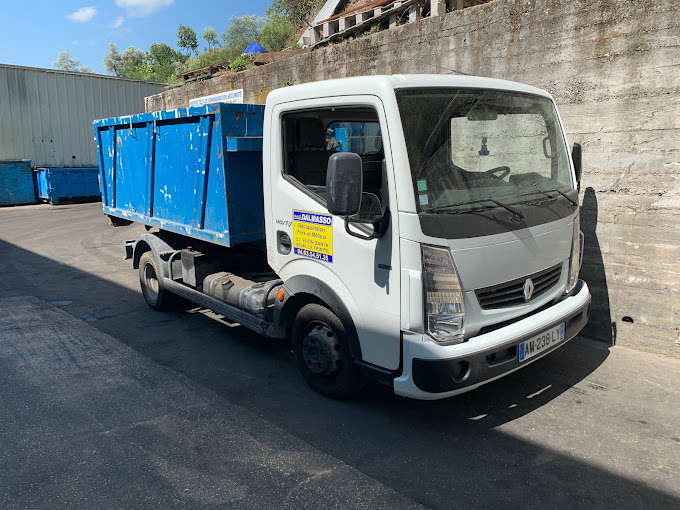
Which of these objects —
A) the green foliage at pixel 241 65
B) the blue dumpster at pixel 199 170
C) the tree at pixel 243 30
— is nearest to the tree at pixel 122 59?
the tree at pixel 243 30

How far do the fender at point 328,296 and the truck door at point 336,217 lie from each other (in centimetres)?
3

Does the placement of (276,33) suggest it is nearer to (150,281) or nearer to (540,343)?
(150,281)

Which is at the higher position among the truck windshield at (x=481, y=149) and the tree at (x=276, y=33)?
the tree at (x=276, y=33)

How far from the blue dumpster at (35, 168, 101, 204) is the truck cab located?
18774 mm

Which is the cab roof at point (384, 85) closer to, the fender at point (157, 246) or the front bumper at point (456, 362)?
the front bumper at point (456, 362)

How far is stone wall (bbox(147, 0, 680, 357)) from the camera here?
14.9 ft

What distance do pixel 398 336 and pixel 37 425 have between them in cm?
259

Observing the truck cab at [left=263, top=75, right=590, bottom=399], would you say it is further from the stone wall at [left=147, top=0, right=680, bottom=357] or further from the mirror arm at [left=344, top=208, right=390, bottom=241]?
the stone wall at [left=147, top=0, right=680, bottom=357]

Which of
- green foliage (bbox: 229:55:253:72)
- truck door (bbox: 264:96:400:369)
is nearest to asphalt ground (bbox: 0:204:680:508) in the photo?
truck door (bbox: 264:96:400:369)

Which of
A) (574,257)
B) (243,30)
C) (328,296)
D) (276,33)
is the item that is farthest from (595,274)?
(243,30)

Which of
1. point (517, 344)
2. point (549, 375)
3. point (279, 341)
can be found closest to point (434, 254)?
point (517, 344)

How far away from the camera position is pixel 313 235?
12.2 ft

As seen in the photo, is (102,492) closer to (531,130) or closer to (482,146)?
(482,146)

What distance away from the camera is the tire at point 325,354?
12.1 feet
